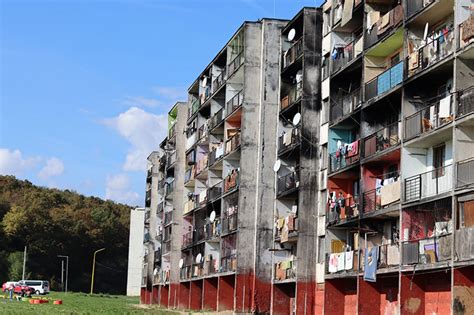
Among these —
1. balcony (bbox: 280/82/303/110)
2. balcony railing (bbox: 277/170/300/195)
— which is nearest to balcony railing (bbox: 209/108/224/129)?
balcony (bbox: 280/82/303/110)

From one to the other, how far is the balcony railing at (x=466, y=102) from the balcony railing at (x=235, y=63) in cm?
2930

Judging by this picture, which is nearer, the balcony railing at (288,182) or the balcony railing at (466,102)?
the balcony railing at (466,102)

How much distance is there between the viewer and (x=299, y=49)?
178 feet

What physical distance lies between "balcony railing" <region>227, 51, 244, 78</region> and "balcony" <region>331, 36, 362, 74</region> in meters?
14.4

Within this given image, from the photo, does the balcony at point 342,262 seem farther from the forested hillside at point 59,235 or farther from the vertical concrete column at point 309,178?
the forested hillside at point 59,235

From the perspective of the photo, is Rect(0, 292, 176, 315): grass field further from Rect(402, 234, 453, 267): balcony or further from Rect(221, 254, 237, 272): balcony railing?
Rect(402, 234, 453, 267): balcony

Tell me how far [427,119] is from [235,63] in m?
28.9

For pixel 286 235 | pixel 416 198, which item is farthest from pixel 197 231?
pixel 416 198

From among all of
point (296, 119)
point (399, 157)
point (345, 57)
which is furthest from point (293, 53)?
point (399, 157)

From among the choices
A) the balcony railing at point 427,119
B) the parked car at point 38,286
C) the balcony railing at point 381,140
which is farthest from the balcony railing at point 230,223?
the parked car at point 38,286

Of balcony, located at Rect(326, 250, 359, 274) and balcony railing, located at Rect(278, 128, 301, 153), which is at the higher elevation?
balcony railing, located at Rect(278, 128, 301, 153)

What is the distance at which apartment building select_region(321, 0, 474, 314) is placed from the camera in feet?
114

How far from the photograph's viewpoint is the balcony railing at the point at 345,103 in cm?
4578

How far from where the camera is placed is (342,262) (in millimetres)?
45844
